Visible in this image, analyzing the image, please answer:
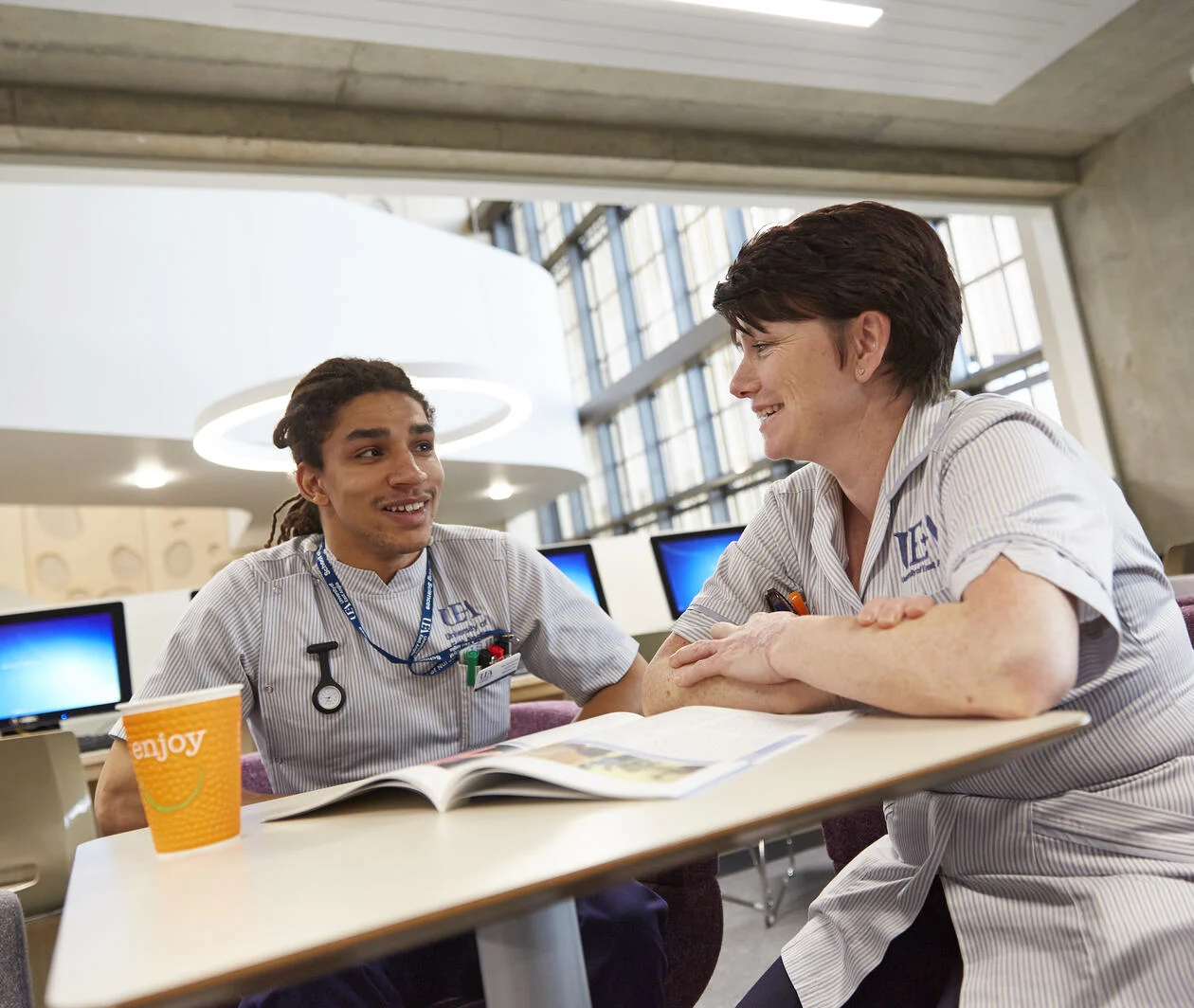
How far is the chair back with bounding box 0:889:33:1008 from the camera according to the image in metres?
0.89

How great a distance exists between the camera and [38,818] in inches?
96.9

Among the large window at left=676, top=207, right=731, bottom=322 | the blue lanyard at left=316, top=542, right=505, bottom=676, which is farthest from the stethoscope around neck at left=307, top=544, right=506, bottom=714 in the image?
the large window at left=676, top=207, right=731, bottom=322

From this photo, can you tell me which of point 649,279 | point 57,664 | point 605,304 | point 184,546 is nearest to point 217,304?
point 57,664

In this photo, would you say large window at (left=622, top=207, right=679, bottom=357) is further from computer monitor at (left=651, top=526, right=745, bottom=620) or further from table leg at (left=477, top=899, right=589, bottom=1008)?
table leg at (left=477, top=899, right=589, bottom=1008)

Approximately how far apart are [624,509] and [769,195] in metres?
9.14

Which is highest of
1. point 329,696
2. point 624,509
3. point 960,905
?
point 624,509

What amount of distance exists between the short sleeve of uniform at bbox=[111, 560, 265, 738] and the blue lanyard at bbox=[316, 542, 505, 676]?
0.11 metres

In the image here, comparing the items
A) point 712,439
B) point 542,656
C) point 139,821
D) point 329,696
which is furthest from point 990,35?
point 712,439

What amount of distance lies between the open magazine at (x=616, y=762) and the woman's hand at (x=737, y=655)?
45 mm

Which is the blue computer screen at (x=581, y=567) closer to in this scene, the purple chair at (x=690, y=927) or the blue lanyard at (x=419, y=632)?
the blue lanyard at (x=419, y=632)

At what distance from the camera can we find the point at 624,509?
46.3ft

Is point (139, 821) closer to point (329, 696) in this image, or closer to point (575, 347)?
point (329, 696)

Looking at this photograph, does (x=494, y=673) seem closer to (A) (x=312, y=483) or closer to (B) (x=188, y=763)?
(A) (x=312, y=483)

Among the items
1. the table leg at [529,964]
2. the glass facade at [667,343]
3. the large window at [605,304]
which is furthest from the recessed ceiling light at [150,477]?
the large window at [605,304]
